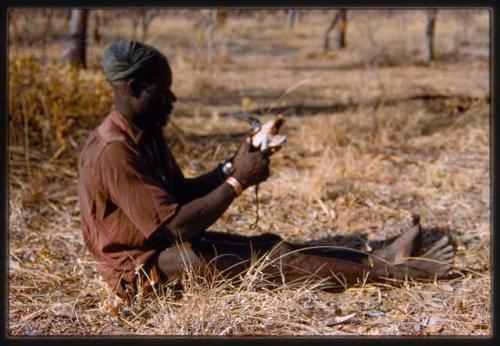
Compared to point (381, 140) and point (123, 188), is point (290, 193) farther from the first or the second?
point (123, 188)

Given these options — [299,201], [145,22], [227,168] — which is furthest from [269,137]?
[145,22]

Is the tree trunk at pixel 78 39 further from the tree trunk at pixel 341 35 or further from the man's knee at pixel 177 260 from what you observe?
the tree trunk at pixel 341 35

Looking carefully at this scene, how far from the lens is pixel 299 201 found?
5105 millimetres

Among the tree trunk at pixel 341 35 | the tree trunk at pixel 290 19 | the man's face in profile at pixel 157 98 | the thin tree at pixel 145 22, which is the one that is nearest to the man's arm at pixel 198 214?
the man's face in profile at pixel 157 98

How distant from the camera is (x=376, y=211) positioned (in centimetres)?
494

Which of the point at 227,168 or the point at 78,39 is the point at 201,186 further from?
the point at 78,39

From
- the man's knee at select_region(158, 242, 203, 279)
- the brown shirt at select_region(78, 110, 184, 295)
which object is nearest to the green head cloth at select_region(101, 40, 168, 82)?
the brown shirt at select_region(78, 110, 184, 295)

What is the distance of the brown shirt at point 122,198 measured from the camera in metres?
3.02

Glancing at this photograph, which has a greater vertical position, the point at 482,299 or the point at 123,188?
the point at 123,188

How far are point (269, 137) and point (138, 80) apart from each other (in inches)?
25.6

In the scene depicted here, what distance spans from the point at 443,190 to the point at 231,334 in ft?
9.27

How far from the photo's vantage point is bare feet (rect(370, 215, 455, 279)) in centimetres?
360

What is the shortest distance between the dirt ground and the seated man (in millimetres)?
136

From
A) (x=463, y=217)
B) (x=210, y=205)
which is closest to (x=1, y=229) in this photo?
(x=210, y=205)
